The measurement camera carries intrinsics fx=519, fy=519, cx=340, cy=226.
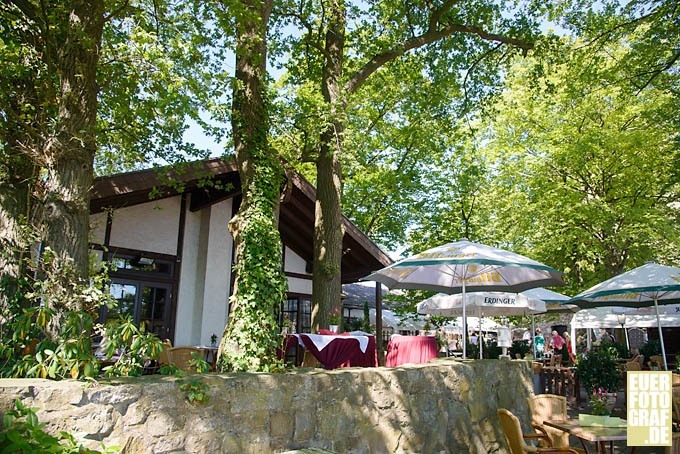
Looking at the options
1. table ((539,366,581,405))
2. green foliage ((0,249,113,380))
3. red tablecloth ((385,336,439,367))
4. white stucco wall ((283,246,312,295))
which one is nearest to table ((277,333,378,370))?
red tablecloth ((385,336,439,367))

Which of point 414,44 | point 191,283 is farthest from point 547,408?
point 191,283

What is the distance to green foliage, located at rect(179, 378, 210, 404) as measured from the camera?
3.72 m

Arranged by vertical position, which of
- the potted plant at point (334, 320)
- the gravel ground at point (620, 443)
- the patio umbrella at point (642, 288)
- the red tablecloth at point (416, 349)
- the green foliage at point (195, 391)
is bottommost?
the gravel ground at point (620, 443)

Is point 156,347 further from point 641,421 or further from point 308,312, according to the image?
point 308,312

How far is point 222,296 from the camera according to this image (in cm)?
1243

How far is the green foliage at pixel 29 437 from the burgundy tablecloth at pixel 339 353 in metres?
5.35

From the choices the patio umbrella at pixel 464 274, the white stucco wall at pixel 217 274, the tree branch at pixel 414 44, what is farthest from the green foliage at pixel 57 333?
the white stucco wall at pixel 217 274

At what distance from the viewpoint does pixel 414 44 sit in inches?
419

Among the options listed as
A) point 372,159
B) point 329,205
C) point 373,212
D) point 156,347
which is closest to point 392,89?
point 372,159

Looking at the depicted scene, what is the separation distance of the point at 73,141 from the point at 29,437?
3364 mm

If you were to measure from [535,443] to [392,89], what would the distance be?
1239 cm

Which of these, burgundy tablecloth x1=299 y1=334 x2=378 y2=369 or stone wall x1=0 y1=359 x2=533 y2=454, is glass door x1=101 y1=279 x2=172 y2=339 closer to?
→ burgundy tablecloth x1=299 y1=334 x2=378 y2=369

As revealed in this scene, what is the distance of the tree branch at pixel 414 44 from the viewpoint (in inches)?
401

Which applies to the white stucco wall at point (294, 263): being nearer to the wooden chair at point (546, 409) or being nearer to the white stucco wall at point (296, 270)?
the white stucco wall at point (296, 270)
